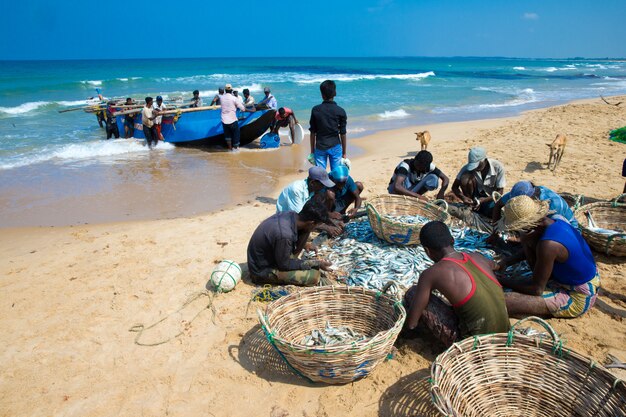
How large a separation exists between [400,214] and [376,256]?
3.95 feet

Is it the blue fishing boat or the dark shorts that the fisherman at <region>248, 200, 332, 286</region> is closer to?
the dark shorts

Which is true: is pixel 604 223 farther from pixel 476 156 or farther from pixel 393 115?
pixel 393 115

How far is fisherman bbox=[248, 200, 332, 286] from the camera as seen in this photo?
445 centimetres

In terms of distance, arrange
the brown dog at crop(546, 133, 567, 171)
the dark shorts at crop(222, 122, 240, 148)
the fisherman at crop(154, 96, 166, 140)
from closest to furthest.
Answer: the brown dog at crop(546, 133, 567, 171)
the dark shorts at crop(222, 122, 240, 148)
the fisherman at crop(154, 96, 166, 140)

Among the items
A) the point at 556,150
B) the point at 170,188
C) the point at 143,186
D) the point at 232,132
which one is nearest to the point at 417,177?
the point at 556,150

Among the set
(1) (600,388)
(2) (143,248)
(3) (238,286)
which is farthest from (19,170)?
(1) (600,388)

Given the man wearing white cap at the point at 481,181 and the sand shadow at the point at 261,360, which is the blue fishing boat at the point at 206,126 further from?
the sand shadow at the point at 261,360

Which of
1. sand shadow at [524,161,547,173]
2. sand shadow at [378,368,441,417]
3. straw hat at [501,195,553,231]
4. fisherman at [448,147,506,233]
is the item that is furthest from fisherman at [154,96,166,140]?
sand shadow at [378,368,441,417]

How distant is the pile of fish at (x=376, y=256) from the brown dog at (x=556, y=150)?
4558mm

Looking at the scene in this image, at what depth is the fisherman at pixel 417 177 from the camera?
253 inches

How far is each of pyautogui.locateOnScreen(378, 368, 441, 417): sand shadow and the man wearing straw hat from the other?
1.26 m

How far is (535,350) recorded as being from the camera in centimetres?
323

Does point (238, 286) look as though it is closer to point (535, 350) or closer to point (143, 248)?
point (143, 248)

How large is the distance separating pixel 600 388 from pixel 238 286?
12.0 feet
